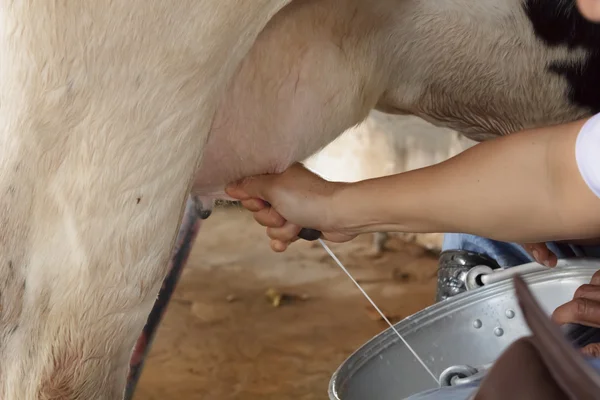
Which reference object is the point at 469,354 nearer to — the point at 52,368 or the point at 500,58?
the point at 500,58

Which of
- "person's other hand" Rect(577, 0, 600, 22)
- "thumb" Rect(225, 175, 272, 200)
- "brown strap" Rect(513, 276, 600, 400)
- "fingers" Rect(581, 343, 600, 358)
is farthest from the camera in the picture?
"thumb" Rect(225, 175, 272, 200)

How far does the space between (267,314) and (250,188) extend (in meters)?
0.76

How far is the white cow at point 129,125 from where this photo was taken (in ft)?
2.04

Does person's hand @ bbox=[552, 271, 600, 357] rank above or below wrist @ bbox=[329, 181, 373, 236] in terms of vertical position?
below

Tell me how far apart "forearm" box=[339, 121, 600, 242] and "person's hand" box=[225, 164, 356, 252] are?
27 mm

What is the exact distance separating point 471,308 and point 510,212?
0.30m

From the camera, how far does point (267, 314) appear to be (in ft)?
5.07

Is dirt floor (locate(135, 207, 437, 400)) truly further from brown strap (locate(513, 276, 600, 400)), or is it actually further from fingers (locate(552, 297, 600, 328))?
brown strap (locate(513, 276, 600, 400))

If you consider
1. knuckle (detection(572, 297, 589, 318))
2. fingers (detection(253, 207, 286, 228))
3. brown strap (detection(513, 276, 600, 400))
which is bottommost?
fingers (detection(253, 207, 286, 228))

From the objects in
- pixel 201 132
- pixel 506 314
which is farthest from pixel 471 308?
pixel 201 132

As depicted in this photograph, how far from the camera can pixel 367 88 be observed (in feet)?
2.73

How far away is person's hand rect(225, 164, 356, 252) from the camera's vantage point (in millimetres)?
774

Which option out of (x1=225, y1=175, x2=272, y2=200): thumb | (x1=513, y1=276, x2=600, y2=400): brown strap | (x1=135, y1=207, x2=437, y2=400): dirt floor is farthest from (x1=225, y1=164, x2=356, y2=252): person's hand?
(x1=135, y1=207, x2=437, y2=400): dirt floor

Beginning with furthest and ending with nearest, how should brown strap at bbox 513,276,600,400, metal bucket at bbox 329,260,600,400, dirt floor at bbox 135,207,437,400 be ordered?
dirt floor at bbox 135,207,437,400
metal bucket at bbox 329,260,600,400
brown strap at bbox 513,276,600,400
